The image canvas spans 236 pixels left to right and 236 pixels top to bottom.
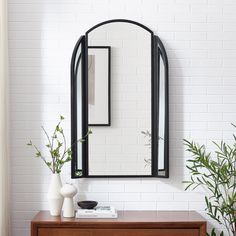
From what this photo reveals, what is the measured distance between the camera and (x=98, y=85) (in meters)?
3.43

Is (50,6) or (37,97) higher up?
(50,6)

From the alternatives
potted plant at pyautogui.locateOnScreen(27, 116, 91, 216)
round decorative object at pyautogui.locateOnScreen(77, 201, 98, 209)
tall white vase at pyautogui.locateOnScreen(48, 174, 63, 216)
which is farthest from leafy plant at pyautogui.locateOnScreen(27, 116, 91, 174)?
round decorative object at pyautogui.locateOnScreen(77, 201, 98, 209)

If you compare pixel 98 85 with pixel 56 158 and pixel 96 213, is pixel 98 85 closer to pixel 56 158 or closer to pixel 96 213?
pixel 56 158

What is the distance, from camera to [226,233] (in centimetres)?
346

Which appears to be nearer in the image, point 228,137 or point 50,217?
point 50,217

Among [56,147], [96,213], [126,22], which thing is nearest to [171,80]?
[126,22]

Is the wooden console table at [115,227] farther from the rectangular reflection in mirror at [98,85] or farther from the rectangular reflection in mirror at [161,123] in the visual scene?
the rectangular reflection in mirror at [98,85]

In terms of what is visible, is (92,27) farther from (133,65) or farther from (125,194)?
(125,194)

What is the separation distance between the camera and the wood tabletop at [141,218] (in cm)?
307

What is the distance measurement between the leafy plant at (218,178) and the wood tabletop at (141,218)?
0.16 m

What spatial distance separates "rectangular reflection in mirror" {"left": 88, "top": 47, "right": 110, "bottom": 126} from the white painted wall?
0.52 feet

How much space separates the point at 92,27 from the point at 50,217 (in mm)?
1271

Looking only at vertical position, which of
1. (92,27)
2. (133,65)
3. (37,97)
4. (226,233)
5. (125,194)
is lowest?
(226,233)

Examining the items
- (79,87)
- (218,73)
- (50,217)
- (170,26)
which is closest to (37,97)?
(79,87)
